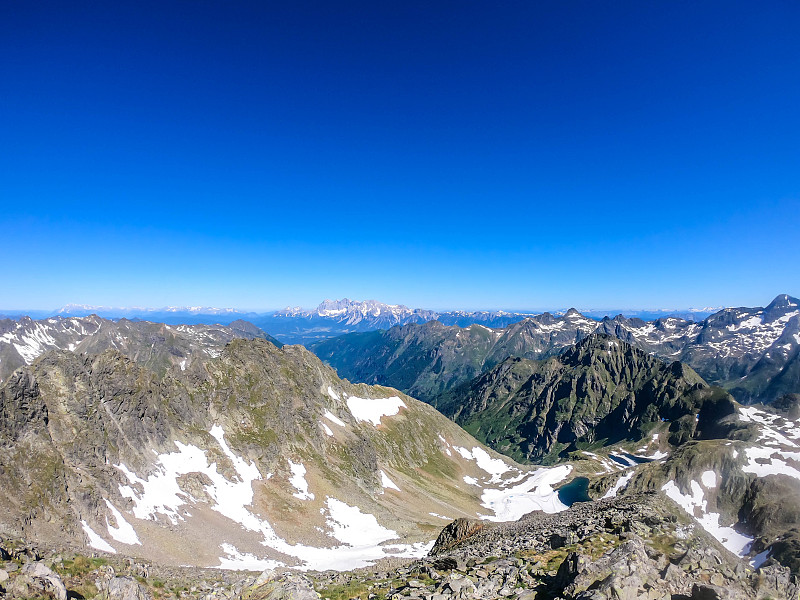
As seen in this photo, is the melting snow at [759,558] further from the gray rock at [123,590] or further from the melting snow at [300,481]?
the gray rock at [123,590]

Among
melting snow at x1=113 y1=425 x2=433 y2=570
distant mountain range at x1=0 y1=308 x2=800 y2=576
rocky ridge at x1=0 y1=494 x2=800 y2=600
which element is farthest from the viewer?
melting snow at x1=113 y1=425 x2=433 y2=570

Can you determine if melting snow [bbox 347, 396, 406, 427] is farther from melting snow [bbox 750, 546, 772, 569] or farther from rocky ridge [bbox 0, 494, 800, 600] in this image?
rocky ridge [bbox 0, 494, 800, 600]

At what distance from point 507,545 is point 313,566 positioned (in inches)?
1703

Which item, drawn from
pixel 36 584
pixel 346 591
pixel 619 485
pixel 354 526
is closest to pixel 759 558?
pixel 619 485

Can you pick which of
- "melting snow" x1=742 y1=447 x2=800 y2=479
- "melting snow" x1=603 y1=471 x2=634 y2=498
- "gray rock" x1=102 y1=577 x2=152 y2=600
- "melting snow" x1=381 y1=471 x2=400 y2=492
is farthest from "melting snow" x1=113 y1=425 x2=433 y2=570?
"melting snow" x1=742 y1=447 x2=800 y2=479

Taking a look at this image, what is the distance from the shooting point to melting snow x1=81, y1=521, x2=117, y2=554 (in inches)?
2053

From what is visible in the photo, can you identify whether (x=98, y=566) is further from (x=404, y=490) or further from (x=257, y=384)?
(x=404, y=490)

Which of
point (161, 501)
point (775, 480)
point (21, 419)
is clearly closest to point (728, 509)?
point (775, 480)

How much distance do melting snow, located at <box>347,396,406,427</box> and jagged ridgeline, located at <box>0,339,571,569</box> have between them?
29908mm

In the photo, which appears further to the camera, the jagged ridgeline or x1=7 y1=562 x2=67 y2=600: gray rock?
the jagged ridgeline

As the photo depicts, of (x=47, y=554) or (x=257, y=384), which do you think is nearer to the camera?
(x=47, y=554)

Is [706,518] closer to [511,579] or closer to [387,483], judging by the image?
[387,483]

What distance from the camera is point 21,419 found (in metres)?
62.1

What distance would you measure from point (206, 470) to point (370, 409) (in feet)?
342
